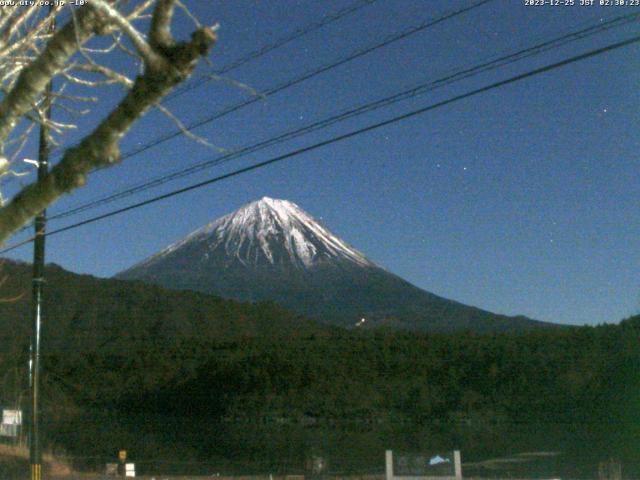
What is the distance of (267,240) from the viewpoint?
18625 centimetres

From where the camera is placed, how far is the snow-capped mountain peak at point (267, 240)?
586 feet

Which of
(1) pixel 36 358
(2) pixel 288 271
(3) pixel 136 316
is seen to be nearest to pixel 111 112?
(1) pixel 36 358

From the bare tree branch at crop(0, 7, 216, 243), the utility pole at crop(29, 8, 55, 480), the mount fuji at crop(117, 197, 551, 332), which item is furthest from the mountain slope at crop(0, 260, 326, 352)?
the bare tree branch at crop(0, 7, 216, 243)

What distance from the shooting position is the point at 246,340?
74000 mm

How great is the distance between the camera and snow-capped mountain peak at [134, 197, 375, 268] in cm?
17850

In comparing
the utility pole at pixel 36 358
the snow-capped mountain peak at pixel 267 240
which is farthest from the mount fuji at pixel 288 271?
the utility pole at pixel 36 358

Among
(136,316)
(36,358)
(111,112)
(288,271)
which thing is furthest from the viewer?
(288,271)

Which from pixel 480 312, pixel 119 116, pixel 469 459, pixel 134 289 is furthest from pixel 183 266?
pixel 119 116

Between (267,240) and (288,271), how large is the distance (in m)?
7.49

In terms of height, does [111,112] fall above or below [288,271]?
below

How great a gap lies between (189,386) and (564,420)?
87.6 feet

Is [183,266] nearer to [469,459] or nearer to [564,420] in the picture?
[564,420]

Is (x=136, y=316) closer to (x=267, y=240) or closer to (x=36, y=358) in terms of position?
(x=36, y=358)

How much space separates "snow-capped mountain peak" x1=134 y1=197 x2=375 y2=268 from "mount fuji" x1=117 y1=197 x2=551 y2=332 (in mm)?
193
